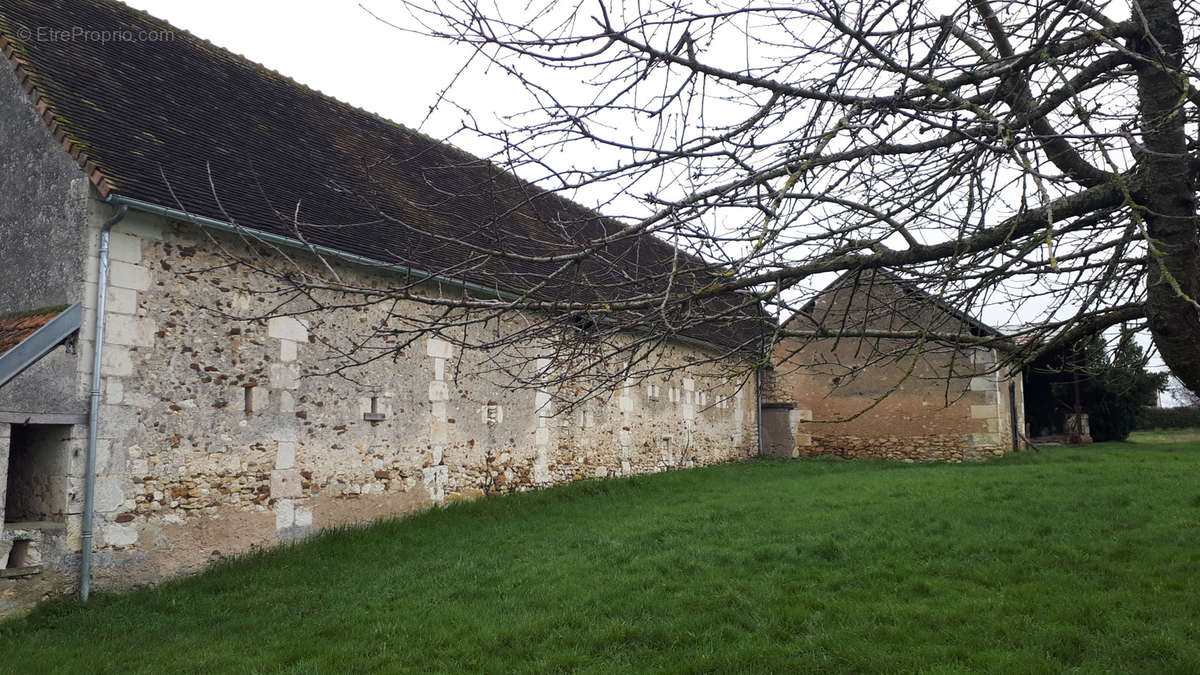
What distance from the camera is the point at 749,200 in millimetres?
3873

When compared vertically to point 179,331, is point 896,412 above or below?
below

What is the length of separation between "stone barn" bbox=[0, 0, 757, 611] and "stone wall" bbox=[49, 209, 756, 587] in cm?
2

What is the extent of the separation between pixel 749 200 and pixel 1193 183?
7.69 ft

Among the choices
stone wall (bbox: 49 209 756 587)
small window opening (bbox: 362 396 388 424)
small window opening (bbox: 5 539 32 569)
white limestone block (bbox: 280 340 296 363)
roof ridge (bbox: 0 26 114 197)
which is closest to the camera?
small window opening (bbox: 5 539 32 569)

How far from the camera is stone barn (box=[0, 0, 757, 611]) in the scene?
24.1ft

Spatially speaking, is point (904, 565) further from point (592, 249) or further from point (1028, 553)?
point (592, 249)

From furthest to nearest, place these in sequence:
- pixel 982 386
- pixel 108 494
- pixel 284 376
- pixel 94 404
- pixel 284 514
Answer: pixel 982 386
pixel 284 376
pixel 284 514
pixel 108 494
pixel 94 404

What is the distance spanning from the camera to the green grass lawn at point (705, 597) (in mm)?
5316

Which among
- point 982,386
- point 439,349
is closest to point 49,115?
point 439,349

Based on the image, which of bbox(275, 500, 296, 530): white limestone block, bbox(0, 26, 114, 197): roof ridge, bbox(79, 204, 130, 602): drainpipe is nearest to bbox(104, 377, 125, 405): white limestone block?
bbox(79, 204, 130, 602): drainpipe

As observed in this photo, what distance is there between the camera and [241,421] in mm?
8695

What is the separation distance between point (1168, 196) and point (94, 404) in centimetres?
822

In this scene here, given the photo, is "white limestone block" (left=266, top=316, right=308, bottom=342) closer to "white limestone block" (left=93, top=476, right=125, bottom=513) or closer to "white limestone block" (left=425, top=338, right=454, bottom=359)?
"white limestone block" (left=425, top=338, right=454, bottom=359)

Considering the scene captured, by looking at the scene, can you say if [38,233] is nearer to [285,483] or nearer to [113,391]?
[113,391]
